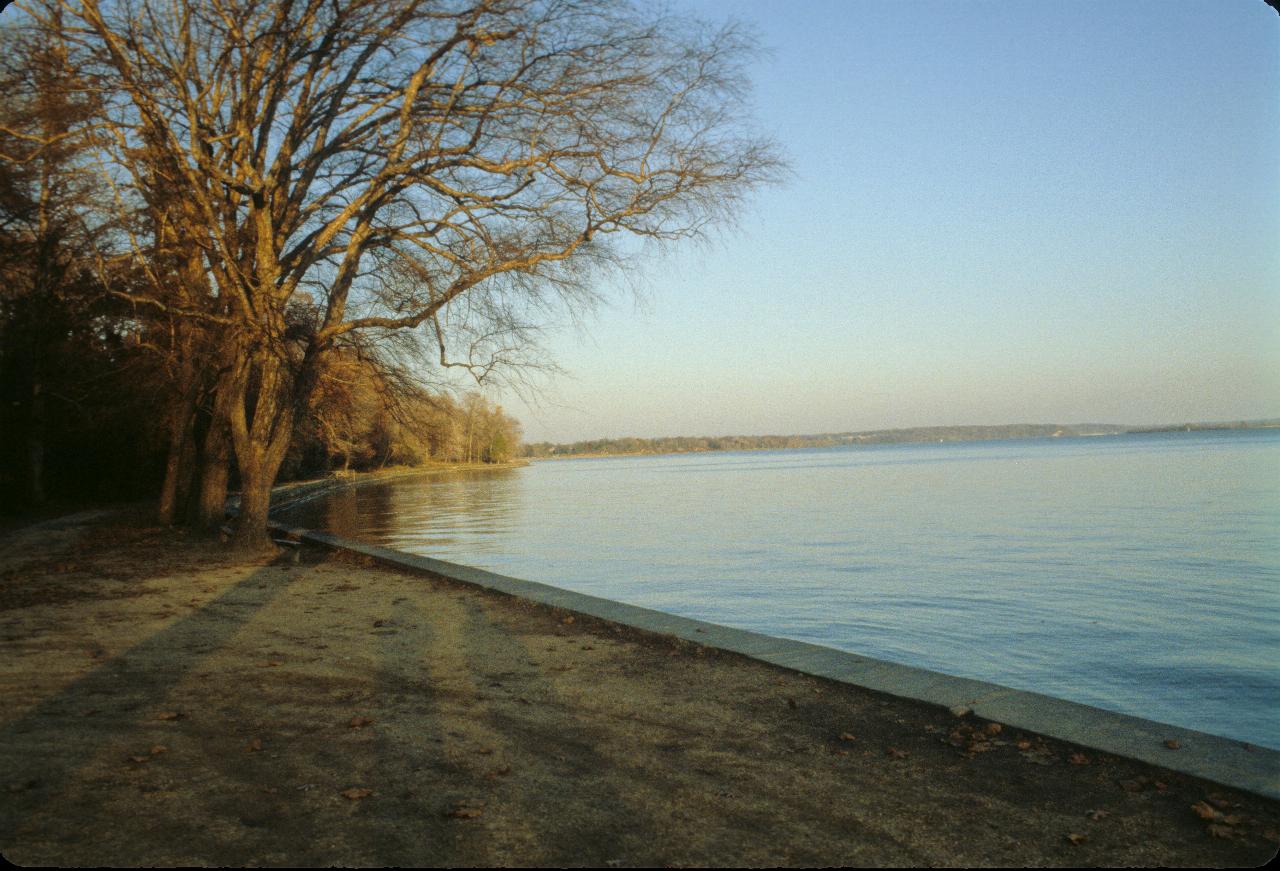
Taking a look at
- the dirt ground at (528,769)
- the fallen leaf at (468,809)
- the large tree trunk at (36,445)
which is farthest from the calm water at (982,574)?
the large tree trunk at (36,445)

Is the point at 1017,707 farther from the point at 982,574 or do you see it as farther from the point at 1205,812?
the point at 982,574

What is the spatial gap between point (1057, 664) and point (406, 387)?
10759mm

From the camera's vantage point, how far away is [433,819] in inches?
155

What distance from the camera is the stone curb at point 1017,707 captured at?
4438 millimetres

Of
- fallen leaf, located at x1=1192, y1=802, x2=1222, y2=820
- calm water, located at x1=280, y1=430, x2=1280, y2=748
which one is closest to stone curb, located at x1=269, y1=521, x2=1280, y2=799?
fallen leaf, located at x1=1192, y1=802, x2=1222, y2=820

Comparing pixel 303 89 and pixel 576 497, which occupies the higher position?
pixel 303 89

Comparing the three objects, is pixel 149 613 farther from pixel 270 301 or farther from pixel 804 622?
pixel 804 622

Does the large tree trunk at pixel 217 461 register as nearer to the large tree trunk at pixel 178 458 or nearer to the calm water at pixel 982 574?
the large tree trunk at pixel 178 458

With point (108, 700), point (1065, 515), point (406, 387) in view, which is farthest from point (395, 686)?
point (1065, 515)

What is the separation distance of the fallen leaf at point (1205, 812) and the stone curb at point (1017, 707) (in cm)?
32

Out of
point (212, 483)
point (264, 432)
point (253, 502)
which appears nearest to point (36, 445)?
point (212, 483)

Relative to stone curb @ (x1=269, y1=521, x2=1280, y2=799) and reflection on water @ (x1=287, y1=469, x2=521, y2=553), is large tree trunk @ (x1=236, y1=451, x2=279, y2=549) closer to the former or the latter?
reflection on water @ (x1=287, y1=469, x2=521, y2=553)

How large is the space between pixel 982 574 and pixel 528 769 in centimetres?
1380

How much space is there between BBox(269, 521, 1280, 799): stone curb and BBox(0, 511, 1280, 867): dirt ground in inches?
4.7
